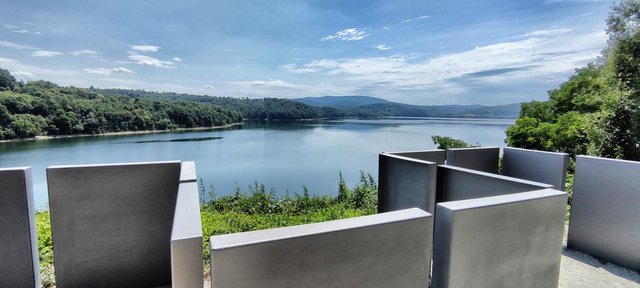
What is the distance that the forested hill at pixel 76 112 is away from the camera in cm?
2262

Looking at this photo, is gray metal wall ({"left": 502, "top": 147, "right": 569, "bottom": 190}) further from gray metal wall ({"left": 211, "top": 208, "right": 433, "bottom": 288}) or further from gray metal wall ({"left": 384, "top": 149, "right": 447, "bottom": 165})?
gray metal wall ({"left": 211, "top": 208, "right": 433, "bottom": 288})

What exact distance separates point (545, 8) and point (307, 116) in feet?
136

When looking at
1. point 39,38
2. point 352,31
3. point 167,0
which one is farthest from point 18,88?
point 352,31

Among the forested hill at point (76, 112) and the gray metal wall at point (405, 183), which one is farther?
the forested hill at point (76, 112)

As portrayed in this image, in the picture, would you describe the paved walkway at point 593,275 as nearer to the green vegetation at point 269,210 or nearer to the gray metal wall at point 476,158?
the gray metal wall at point 476,158

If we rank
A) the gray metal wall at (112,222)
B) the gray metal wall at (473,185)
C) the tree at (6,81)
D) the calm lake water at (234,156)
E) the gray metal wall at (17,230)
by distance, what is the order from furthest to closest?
the tree at (6,81)
the calm lake water at (234,156)
the gray metal wall at (112,222)
the gray metal wall at (473,185)
the gray metal wall at (17,230)

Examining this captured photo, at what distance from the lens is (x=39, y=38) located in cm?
2552

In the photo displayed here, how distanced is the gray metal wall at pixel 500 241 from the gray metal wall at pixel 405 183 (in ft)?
3.19

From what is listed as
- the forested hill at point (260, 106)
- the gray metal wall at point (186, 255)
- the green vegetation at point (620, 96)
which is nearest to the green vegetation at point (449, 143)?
the green vegetation at point (620, 96)

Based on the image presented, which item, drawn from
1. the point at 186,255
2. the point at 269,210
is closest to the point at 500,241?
the point at 186,255

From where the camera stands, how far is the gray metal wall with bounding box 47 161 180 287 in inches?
103

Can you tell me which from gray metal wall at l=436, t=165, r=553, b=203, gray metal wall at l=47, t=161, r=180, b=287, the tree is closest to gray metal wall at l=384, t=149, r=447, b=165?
gray metal wall at l=436, t=165, r=553, b=203

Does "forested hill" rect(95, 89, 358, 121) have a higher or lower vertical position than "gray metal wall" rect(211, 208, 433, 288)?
higher

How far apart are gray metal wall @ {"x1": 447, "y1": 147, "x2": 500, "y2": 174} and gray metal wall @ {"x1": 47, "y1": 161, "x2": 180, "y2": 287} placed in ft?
11.7
